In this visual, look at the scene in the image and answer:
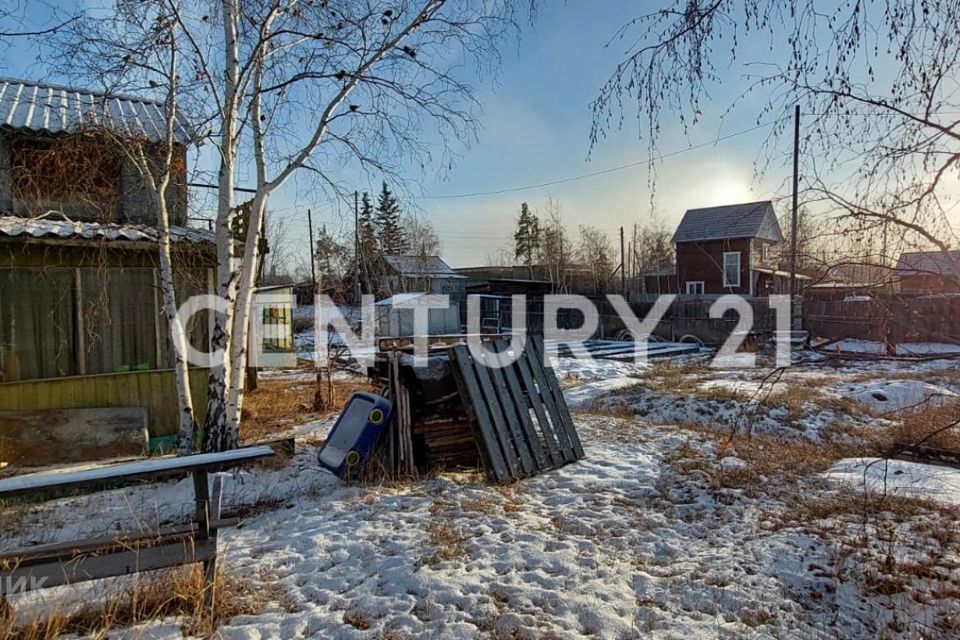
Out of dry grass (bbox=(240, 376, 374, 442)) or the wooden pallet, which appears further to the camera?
dry grass (bbox=(240, 376, 374, 442))

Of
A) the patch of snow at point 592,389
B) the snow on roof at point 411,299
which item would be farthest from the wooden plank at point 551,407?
the snow on roof at point 411,299

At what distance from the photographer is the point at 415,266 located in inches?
1415

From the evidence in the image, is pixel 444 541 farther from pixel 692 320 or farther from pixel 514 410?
pixel 692 320

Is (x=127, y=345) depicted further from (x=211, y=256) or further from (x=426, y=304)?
(x=426, y=304)

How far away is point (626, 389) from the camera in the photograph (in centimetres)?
1121

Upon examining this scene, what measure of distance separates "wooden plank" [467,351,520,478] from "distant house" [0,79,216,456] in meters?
4.18

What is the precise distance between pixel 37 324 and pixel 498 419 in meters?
5.99

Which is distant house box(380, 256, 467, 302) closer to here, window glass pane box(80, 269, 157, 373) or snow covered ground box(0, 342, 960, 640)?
window glass pane box(80, 269, 157, 373)

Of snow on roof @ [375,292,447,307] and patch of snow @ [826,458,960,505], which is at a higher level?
snow on roof @ [375,292,447,307]

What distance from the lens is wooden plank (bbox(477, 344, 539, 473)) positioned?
5137mm

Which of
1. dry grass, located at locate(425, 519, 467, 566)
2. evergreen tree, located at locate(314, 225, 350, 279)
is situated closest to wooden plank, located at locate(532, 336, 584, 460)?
dry grass, located at locate(425, 519, 467, 566)

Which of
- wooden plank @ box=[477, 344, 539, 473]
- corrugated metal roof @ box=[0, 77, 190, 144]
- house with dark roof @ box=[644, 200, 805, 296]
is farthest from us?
house with dark roof @ box=[644, 200, 805, 296]

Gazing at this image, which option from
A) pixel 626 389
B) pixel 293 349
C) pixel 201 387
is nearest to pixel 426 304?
pixel 293 349

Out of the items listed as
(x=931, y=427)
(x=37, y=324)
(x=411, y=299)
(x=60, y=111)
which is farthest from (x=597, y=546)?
(x=411, y=299)
